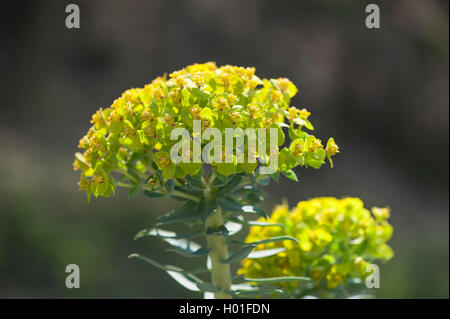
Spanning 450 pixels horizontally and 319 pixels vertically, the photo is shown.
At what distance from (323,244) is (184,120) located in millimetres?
533

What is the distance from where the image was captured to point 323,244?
1.25 m

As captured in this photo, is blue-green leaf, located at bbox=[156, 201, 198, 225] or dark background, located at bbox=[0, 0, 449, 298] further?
dark background, located at bbox=[0, 0, 449, 298]

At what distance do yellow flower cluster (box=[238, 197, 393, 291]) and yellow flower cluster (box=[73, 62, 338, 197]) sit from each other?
1.04ft

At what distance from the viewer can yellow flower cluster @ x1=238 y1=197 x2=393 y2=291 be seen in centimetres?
126

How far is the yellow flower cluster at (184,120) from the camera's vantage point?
0.96 meters

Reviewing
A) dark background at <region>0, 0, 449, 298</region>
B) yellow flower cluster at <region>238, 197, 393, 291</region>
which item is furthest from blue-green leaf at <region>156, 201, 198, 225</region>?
dark background at <region>0, 0, 449, 298</region>

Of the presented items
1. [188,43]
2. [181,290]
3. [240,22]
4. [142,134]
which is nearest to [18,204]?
[181,290]

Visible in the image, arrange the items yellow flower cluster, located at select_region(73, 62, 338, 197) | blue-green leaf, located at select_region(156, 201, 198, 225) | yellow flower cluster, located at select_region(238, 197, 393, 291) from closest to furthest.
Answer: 1. yellow flower cluster, located at select_region(73, 62, 338, 197)
2. blue-green leaf, located at select_region(156, 201, 198, 225)
3. yellow flower cluster, located at select_region(238, 197, 393, 291)

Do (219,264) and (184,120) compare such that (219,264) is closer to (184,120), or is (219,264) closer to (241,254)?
(241,254)

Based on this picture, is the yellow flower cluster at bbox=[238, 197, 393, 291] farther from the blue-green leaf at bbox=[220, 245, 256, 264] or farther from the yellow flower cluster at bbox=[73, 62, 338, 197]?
the yellow flower cluster at bbox=[73, 62, 338, 197]

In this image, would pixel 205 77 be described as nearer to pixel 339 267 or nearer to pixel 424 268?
pixel 339 267

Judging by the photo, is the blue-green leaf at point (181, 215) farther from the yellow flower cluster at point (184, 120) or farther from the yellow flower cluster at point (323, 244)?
the yellow flower cluster at point (323, 244)

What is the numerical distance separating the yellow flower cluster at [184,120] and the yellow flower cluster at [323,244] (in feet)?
1.04

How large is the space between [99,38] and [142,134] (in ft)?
12.3
